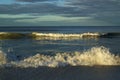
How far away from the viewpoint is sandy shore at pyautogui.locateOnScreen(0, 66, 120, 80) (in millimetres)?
10080

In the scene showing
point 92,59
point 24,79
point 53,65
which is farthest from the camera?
point 92,59

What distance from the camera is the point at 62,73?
35.6 ft

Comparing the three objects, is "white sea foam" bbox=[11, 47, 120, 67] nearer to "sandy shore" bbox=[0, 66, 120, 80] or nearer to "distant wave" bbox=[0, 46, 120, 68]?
"distant wave" bbox=[0, 46, 120, 68]

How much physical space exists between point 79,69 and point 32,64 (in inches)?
73.1

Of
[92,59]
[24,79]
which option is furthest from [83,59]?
[24,79]

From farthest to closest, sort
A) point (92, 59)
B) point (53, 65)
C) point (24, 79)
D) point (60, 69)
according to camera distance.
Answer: point (92, 59) < point (53, 65) < point (60, 69) < point (24, 79)

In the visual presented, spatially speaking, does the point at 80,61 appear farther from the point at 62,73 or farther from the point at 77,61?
the point at 62,73

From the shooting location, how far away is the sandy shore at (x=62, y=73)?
1008cm

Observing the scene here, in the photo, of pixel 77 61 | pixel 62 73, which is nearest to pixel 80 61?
pixel 77 61

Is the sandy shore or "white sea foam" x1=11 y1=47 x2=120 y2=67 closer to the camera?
the sandy shore

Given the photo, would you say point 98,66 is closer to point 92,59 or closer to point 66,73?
point 92,59

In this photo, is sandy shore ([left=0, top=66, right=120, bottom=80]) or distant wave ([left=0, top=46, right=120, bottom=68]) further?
distant wave ([left=0, top=46, right=120, bottom=68])

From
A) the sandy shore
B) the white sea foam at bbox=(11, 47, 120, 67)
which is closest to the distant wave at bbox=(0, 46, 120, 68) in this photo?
the white sea foam at bbox=(11, 47, 120, 67)

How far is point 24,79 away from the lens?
9875 mm
